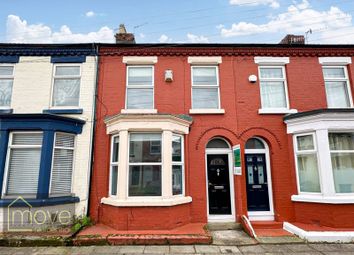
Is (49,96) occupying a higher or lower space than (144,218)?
higher

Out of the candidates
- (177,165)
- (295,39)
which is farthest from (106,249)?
(295,39)

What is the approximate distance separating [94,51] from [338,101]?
9.92 m

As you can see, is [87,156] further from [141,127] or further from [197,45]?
[197,45]

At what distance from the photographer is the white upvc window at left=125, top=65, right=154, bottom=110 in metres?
8.39

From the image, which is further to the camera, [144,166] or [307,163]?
[307,163]

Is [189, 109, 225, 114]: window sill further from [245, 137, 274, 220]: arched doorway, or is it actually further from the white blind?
the white blind

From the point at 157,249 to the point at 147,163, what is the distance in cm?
252

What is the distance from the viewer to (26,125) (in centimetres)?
710

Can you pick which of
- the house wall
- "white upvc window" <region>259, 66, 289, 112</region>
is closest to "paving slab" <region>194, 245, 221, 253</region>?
the house wall

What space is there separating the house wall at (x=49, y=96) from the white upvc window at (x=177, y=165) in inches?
121

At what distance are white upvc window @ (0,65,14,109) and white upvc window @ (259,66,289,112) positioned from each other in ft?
32.2

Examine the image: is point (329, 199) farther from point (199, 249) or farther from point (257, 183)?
point (199, 249)

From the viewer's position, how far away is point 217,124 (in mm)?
8070

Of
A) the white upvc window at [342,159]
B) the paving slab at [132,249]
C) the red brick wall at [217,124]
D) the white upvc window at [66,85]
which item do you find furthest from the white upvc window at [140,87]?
the white upvc window at [342,159]
